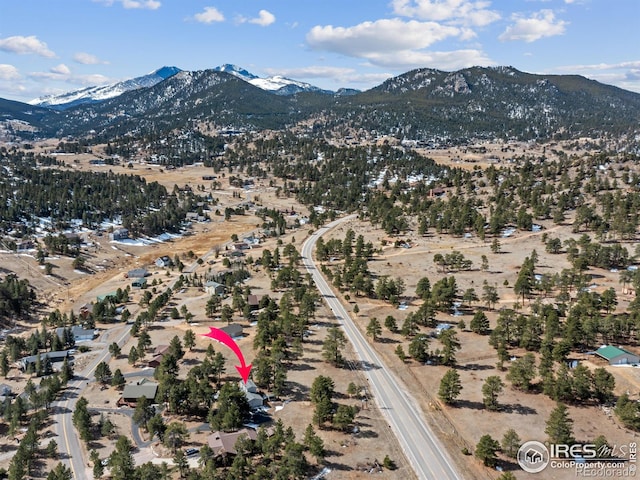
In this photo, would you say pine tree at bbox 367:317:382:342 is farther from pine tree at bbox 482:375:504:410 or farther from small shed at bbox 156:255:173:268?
small shed at bbox 156:255:173:268

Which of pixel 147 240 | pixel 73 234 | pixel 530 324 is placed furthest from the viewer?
pixel 147 240

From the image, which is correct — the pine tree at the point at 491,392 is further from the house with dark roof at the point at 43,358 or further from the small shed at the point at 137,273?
the small shed at the point at 137,273

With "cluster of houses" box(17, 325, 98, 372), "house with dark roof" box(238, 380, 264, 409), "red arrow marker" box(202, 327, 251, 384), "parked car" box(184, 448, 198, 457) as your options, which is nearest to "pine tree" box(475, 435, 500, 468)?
"house with dark roof" box(238, 380, 264, 409)

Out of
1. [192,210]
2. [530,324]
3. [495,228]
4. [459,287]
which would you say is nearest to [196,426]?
[530,324]

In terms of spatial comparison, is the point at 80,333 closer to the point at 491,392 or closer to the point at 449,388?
the point at 449,388

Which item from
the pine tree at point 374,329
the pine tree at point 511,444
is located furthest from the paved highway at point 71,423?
the pine tree at point 374,329

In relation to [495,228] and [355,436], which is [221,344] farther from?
[495,228]

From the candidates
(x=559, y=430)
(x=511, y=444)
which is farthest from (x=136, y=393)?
(x=559, y=430)
